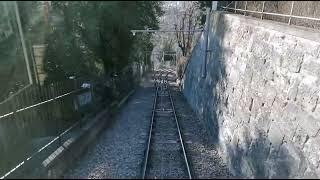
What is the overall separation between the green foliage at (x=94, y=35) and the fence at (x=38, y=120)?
6.07 feet

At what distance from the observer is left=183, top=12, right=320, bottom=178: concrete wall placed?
5023 millimetres

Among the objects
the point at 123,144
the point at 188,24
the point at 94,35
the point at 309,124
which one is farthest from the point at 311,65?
the point at 188,24

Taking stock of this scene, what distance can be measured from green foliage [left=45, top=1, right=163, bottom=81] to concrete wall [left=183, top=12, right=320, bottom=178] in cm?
653

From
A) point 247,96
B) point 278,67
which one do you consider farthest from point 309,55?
point 247,96

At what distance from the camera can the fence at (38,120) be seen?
6941mm

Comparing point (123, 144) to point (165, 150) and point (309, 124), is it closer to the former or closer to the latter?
point (165, 150)

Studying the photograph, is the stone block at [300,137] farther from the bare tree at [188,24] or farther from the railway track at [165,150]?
the bare tree at [188,24]

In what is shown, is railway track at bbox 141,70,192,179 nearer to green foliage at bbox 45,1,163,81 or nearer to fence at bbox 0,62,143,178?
fence at bbox 0,62,143,178

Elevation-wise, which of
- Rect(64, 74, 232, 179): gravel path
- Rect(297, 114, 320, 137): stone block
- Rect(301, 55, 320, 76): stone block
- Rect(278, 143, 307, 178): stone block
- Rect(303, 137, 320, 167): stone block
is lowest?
Rect(64, 74, 232, 179): gravel path

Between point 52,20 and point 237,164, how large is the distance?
1076 cm

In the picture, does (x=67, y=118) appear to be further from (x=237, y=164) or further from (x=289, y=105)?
(x=289, y=105)

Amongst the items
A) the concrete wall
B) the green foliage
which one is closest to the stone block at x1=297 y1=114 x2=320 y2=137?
the concrete wall

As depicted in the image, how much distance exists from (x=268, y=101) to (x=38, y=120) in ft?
19.1

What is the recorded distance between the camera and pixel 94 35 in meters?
17.6
